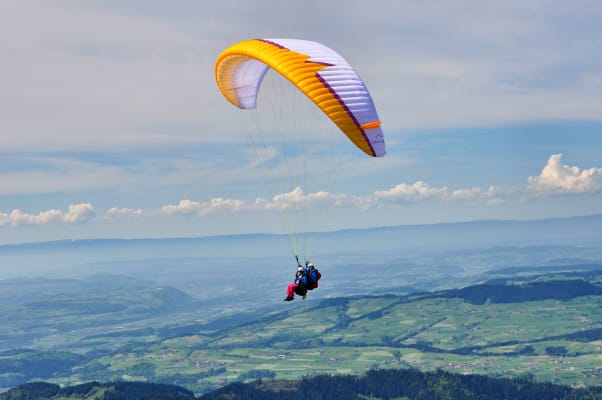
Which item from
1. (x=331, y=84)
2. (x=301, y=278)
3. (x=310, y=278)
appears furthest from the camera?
(x=310, y=278)

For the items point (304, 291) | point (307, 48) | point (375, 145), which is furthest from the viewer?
point (304, 291)

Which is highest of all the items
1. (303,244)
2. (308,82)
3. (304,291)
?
(308,82)

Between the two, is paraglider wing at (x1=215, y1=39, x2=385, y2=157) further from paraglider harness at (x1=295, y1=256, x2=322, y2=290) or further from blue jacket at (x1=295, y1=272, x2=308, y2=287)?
blue jacket at (x1=295, y1=272, x2=308, y2=287)

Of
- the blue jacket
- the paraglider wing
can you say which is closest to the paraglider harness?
the blue jacket

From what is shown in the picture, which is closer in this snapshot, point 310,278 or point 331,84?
point 331,84

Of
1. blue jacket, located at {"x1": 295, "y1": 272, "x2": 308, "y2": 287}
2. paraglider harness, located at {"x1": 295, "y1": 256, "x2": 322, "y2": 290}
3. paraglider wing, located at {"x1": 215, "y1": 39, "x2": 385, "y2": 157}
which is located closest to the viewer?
paraglider wing, located at {"x1": 215, "y1": 39, "x2": 385, "y2": 157}

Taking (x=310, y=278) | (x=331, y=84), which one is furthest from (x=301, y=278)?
(x=331, y=84)

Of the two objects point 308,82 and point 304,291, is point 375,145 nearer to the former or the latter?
point 308,82

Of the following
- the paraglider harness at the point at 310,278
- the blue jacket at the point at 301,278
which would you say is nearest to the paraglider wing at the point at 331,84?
the paraglider harness at the point at 310,278

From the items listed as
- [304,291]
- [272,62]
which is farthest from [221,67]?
[304,291]

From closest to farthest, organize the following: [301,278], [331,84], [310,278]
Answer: [331,84]
[301,278]
[310,278]

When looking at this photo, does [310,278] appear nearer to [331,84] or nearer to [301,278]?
[301,278]
